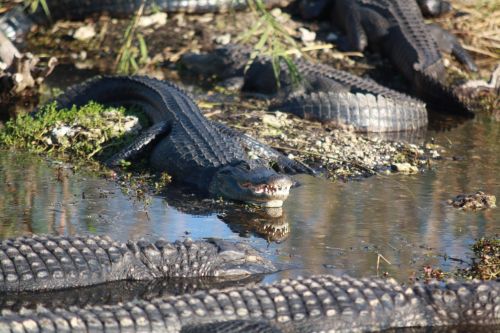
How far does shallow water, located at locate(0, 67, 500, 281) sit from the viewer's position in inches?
269

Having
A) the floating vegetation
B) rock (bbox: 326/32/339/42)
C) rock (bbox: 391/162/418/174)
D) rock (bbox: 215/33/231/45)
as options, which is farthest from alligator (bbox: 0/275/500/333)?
rock (bbox: 326/32/339/42)

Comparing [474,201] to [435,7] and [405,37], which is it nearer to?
[405,37]

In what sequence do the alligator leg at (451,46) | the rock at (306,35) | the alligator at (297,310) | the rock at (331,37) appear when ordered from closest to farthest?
the alligator at (297,310)
the alligator leg at (451,46)
the rock at (306,35)
the rock at (331,37)

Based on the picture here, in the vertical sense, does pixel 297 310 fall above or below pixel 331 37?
above

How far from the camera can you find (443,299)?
5.55m

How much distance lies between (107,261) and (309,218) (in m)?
2.11

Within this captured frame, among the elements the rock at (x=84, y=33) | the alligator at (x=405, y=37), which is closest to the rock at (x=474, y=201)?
the alligator at (x=405, y=37)

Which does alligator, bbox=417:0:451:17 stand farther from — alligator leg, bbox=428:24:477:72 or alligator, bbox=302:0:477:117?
alligator leg, bbox=428:24:477:72

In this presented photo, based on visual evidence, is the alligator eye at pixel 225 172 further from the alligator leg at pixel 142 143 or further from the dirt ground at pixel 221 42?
the dirt ground at pixel 221 42

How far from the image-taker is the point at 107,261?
6090mm

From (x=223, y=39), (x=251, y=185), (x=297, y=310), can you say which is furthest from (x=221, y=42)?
(x=297, y=310)

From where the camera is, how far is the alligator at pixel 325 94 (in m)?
11.1

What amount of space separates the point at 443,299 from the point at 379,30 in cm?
975

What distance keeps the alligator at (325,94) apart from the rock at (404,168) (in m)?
1.37
